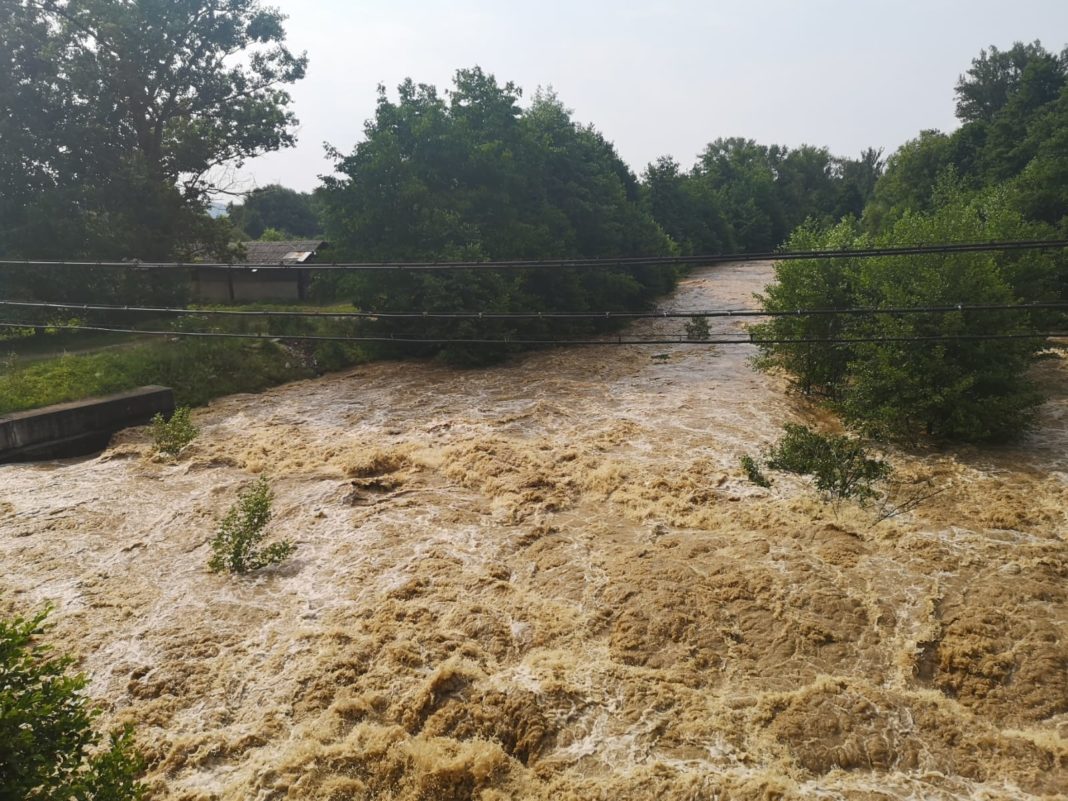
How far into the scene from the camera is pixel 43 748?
4586mm

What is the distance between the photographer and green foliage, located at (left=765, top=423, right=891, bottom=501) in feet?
41.6

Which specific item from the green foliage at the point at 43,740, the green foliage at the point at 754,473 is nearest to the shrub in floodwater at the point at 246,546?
the green foliage at the point at 43,740

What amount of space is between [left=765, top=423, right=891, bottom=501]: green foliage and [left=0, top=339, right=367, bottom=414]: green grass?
53.2ft

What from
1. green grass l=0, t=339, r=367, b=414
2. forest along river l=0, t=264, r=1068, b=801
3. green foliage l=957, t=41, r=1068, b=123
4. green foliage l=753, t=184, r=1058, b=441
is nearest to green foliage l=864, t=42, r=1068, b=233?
green foliage l=957, t=41, r=1068, b=123

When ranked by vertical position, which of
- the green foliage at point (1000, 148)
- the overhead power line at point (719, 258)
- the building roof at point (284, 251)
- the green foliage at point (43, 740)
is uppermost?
the green foliage at point (1000, 148)

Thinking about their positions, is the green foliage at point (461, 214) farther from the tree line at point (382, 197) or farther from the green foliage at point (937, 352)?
the green foliage at point (937, 352)

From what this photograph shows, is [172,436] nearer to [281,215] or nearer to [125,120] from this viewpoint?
[125,120]

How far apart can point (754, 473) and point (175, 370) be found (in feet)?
56.2

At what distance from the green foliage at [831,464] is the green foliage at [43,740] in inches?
446

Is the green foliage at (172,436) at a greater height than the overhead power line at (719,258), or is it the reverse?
the overhead power line at (719,258)

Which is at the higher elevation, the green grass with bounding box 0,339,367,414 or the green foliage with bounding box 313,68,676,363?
the green foliage with bounding box 313,68,676,363

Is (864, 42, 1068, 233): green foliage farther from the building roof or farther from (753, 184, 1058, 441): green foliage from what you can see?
the building roof

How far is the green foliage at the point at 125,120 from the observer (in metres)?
22.7

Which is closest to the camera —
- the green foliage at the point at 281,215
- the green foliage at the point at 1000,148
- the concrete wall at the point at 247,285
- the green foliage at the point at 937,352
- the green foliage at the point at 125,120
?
the green foliage at the point at 937,352
